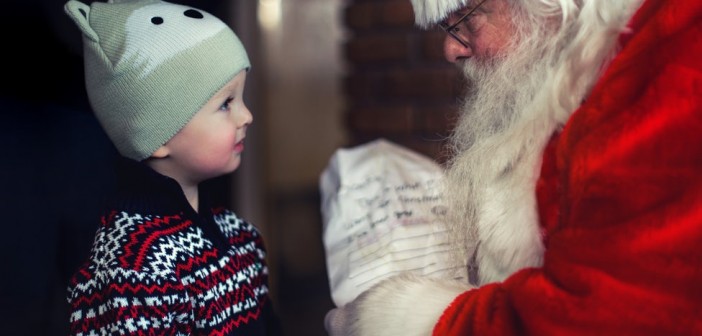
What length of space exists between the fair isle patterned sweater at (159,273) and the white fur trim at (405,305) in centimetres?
22

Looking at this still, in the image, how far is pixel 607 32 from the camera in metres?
0.87

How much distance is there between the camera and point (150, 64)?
110 cm

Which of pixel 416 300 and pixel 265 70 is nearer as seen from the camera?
pixel 416 300

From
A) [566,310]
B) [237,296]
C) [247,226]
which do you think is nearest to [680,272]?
[566,310]

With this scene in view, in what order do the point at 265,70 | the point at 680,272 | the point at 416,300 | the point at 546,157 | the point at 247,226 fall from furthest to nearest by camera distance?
the point at 265,70, the point at 247,226, the point at 416,300, the point at 546,157, the point at 680,272

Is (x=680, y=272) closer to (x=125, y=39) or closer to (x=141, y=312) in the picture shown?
(x=141, y=312)

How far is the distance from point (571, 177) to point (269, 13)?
7.00 feet

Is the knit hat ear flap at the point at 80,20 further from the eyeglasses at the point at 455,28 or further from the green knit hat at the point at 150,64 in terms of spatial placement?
the eyeglasses at the point at 455,28

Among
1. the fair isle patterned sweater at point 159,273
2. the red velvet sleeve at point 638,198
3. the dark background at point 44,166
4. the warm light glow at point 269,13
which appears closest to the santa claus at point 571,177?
the red velvet sleeve at point 638,198

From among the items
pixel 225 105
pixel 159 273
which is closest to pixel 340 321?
pixel 159 273

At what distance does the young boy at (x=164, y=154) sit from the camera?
1055mm

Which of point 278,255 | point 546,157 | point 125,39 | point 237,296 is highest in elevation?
point 125,39

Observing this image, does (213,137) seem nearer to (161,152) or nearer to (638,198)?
(161,152)

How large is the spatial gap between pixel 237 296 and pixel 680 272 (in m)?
0.64
